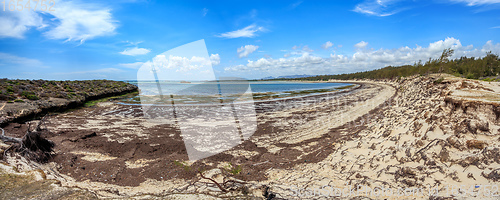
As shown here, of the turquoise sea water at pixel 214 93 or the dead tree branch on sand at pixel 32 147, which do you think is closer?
the dead tree branch on sand at pixel 32 147

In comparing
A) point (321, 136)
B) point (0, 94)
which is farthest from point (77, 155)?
point (0, 94)

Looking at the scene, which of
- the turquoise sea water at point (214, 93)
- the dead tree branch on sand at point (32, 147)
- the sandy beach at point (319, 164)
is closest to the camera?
the sandy beach at point (319, 164)

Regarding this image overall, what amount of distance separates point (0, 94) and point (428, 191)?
27799mm

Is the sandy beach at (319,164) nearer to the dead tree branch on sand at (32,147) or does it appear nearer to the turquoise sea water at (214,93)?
the dead tree branch on sand at (32,147)

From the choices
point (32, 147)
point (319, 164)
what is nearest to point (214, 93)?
point (32, 147)

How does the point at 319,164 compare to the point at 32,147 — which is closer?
the point at 319,164

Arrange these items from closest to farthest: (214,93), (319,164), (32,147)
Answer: (319,164) < (32,147) < (214,93)

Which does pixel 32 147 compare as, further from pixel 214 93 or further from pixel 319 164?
pixel 214 93

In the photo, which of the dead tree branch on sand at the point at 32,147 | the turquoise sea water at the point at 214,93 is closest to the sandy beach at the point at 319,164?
the dead tree branch on sand at the point at 32,147

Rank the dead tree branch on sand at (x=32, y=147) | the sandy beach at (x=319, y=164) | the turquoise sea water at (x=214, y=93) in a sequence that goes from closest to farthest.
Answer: the sandy beach at (x=319, y=164), the dead tree branch on sand at (x=32, y=147), the turquoise sea water at (x=214, y=93)

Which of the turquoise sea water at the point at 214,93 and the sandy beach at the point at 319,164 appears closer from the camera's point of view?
the sandy beach at the point at 319,164

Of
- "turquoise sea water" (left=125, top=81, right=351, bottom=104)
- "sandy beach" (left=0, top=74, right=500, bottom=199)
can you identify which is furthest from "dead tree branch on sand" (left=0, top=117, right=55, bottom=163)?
"turquoise sea water" (left=125, top=81, right=351, bottom=104)

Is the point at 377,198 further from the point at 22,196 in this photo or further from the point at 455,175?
the point at 22,196

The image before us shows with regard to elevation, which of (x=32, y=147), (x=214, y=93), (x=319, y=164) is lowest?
(x=319, y=164)
